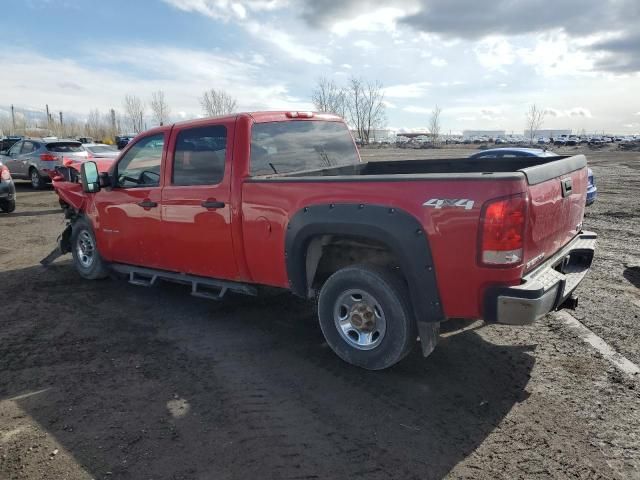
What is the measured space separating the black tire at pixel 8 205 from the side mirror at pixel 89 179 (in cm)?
761

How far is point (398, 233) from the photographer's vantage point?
3229 mm

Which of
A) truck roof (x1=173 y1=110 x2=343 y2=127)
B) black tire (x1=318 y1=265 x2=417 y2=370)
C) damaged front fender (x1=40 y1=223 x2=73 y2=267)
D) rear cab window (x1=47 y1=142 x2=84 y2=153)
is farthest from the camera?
rear cab window (x1=47 y1=142 x2=84 y2=153)

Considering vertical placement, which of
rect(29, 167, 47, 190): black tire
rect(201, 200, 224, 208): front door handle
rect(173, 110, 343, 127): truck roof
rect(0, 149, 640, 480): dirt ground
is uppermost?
rect(173, 110, 343, 127): truck roof

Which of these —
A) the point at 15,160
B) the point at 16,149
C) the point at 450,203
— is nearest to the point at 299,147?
the point at 450,203

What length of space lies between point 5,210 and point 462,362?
12176 mm

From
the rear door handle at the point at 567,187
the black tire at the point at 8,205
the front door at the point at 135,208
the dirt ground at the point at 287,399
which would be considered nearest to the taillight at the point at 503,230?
the rear door handle at the point at 567,187

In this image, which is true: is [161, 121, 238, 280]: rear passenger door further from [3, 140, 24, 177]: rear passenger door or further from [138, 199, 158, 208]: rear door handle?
[3, 140, 24, 177]: rear passenger door

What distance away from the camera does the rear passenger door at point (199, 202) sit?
14.3ft

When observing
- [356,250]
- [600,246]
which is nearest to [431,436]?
[356,250]

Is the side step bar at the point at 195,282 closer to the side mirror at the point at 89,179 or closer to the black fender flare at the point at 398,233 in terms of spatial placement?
the side mirror at the point at 89,179

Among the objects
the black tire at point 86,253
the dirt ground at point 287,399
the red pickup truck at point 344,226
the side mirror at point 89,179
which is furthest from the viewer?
the black tire at point 86,253

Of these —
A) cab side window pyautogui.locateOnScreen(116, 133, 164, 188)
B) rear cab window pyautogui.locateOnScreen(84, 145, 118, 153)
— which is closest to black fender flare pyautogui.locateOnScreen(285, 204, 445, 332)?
cab side window pyautogui.locateOnScreen(116, 133, 164, 188)

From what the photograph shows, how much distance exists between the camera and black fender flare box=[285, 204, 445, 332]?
10.5 feet

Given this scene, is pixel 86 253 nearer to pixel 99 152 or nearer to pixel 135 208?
pixel 135 208
